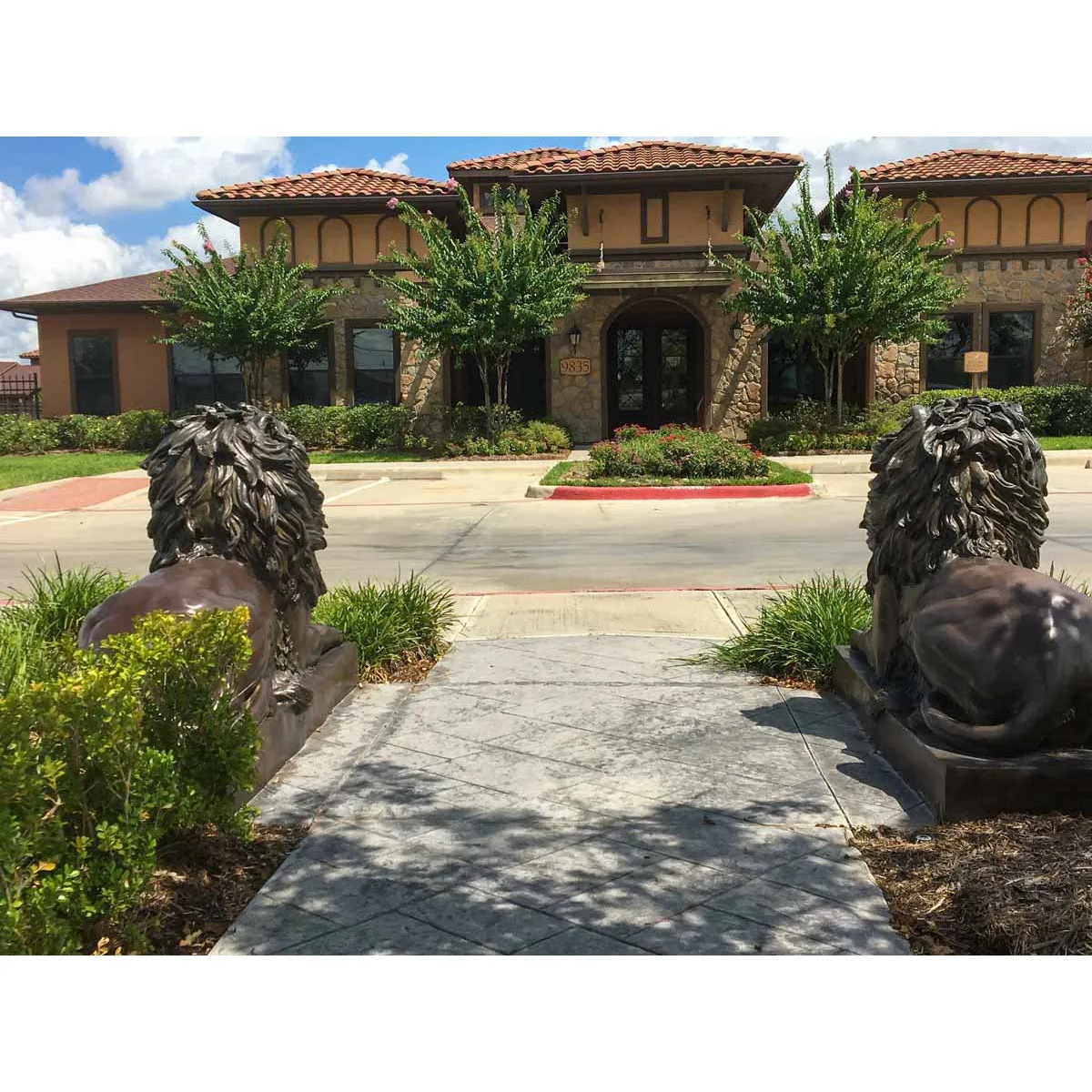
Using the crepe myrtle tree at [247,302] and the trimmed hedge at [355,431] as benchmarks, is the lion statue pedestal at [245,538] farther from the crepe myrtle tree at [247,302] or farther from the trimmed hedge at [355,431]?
the crepe myrtle tree at [247,302]

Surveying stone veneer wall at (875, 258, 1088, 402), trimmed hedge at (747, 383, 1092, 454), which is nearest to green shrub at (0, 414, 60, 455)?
trimmed hedge at (747, 383, 1092, 454)

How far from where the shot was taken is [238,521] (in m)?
4.69

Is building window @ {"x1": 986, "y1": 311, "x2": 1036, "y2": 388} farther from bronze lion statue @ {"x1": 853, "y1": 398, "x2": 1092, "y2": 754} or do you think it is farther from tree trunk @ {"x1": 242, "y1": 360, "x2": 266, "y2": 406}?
bronze lion statue @ {"x1": 853, "y1": 398, "x2": 1092, "y2": 754}

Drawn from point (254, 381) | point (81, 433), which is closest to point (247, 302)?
point (254, 381)

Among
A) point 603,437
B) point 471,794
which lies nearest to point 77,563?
point 471,794

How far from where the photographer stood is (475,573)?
1080cm

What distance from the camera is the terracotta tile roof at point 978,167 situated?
26.7 metres

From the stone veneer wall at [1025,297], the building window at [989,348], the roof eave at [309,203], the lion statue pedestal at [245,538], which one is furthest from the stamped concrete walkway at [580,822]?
the building window at [989,348]

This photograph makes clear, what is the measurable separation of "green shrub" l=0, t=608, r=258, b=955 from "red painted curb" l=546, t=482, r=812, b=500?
47.8 feet

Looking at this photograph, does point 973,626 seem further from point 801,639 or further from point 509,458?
point 509,458

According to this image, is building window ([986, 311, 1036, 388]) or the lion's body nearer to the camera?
the lion's body

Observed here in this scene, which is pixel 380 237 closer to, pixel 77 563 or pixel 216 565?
pixel 77 563

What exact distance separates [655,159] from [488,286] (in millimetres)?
6482

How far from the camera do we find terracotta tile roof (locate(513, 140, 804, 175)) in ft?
85.9
